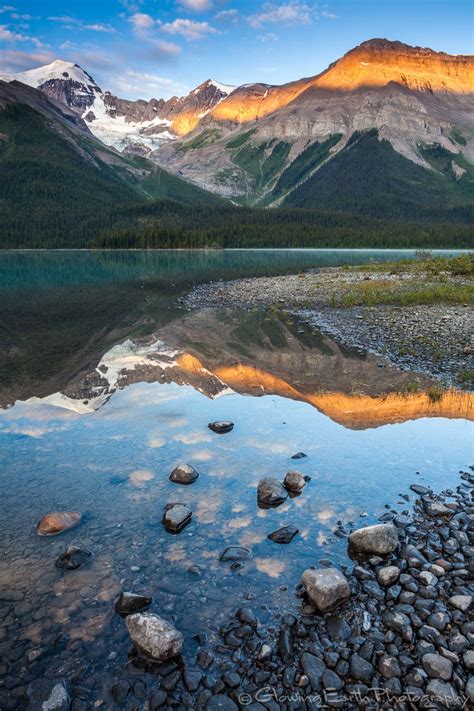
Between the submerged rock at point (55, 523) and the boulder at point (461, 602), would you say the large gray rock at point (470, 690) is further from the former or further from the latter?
the submerged rock at point (55, 523)

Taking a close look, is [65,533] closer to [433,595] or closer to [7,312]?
[433,595]

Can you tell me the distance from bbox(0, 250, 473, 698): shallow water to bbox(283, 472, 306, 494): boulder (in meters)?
0.38

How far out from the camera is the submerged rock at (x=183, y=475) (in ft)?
37.9

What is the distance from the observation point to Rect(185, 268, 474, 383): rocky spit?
22.2 metres

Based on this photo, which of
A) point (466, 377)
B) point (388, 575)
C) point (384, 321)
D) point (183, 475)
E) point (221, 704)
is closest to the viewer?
point (221, 704)

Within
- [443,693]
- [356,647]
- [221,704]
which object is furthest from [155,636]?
[443,693]

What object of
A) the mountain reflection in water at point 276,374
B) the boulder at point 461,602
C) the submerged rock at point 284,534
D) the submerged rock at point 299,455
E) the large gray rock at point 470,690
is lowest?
the mountain reflection in water at point 276,374

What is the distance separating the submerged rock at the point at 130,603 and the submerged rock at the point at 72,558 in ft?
5.05

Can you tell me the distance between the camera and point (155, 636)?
648 cm

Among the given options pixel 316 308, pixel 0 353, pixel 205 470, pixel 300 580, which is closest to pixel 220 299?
pixel 316 308

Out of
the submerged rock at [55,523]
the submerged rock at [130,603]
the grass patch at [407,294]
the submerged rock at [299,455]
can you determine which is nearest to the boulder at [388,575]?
the submerged rock at [130,603]

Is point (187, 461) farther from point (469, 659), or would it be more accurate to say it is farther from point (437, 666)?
point (469, 659)

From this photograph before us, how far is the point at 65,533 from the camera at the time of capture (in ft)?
31.1

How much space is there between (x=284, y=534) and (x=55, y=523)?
5.12 metres
